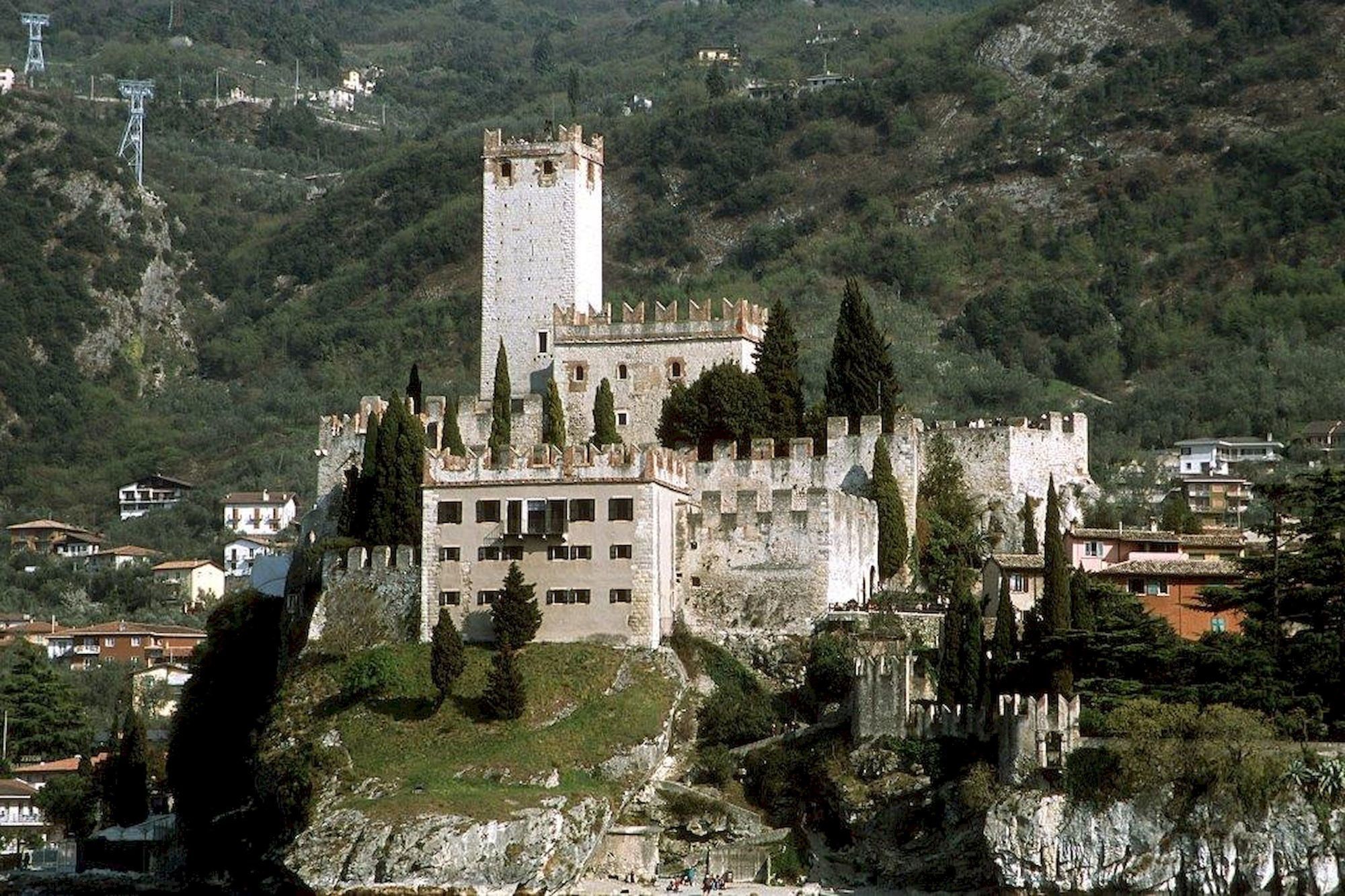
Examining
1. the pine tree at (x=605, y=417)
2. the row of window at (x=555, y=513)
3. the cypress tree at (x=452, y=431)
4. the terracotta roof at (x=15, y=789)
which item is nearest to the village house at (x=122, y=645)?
the terracotta roof at (x=15, y=789)

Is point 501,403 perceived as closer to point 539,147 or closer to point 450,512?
point 539,147

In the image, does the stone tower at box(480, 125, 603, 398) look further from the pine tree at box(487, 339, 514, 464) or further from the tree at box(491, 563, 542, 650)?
the tree at box(491, 563, 542, 650)

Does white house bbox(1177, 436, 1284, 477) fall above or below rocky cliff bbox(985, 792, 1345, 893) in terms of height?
above

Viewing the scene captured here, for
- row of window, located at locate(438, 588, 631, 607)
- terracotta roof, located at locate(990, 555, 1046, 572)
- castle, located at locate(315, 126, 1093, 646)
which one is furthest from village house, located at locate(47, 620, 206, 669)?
terracotta roof, located at locate(990, 555, 1046, 572)

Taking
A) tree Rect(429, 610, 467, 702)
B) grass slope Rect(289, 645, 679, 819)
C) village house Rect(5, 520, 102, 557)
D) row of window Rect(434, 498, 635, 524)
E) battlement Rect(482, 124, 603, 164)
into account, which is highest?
battlement Rect(482, 124, 603, 164)

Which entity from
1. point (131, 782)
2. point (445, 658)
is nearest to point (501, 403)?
point (445, 658)

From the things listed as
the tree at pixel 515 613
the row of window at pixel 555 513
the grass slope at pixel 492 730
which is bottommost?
the grass slope at pixel 492 730

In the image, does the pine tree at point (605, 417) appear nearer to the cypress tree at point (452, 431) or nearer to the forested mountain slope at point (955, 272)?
the cypress tree at point (452, 431)

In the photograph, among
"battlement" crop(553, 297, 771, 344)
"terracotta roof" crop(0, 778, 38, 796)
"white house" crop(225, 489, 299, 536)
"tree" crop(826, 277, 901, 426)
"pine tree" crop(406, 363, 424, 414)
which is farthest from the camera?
"white house" crop(225, 489, 299, 536)
